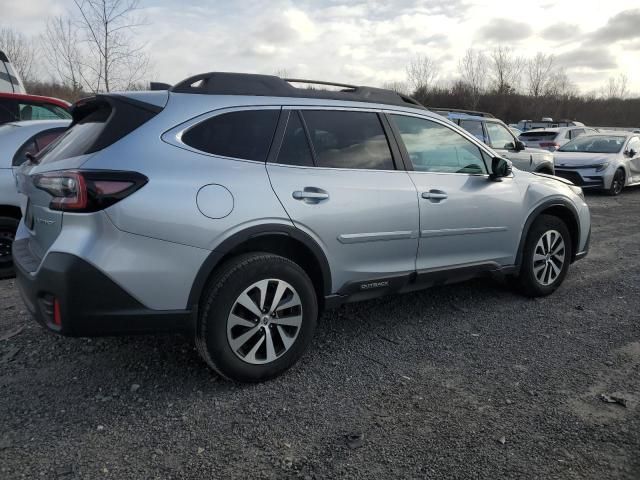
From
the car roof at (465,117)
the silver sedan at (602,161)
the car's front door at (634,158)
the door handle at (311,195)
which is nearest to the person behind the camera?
the door handle at (311,195)

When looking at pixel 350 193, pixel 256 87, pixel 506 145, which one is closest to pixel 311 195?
pixel 350 193

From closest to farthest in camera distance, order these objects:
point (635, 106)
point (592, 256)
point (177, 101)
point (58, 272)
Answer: point (58, 272)
point (177, 101)
point (592, 256)
point (635, 106)

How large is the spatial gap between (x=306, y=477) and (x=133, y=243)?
54.0 inches

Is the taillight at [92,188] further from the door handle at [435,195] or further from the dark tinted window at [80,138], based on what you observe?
the door handle at [435,195]

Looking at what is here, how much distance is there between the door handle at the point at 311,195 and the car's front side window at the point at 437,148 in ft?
3.05

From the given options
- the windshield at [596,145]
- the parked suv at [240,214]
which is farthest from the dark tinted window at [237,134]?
the windshield at [596,145]

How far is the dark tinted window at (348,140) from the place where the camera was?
337 centimetres

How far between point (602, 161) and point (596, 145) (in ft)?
4.12

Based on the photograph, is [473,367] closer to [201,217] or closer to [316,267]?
[316,267]

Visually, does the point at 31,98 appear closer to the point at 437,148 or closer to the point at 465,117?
the point at 437,148

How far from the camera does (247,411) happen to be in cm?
284

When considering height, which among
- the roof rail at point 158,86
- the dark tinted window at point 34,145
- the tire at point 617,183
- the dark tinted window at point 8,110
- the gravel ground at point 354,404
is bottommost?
the gravel ground at point 354,404

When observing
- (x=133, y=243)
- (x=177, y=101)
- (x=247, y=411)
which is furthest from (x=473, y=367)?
(x=177, y=101)

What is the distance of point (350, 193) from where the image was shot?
332 centimetres
